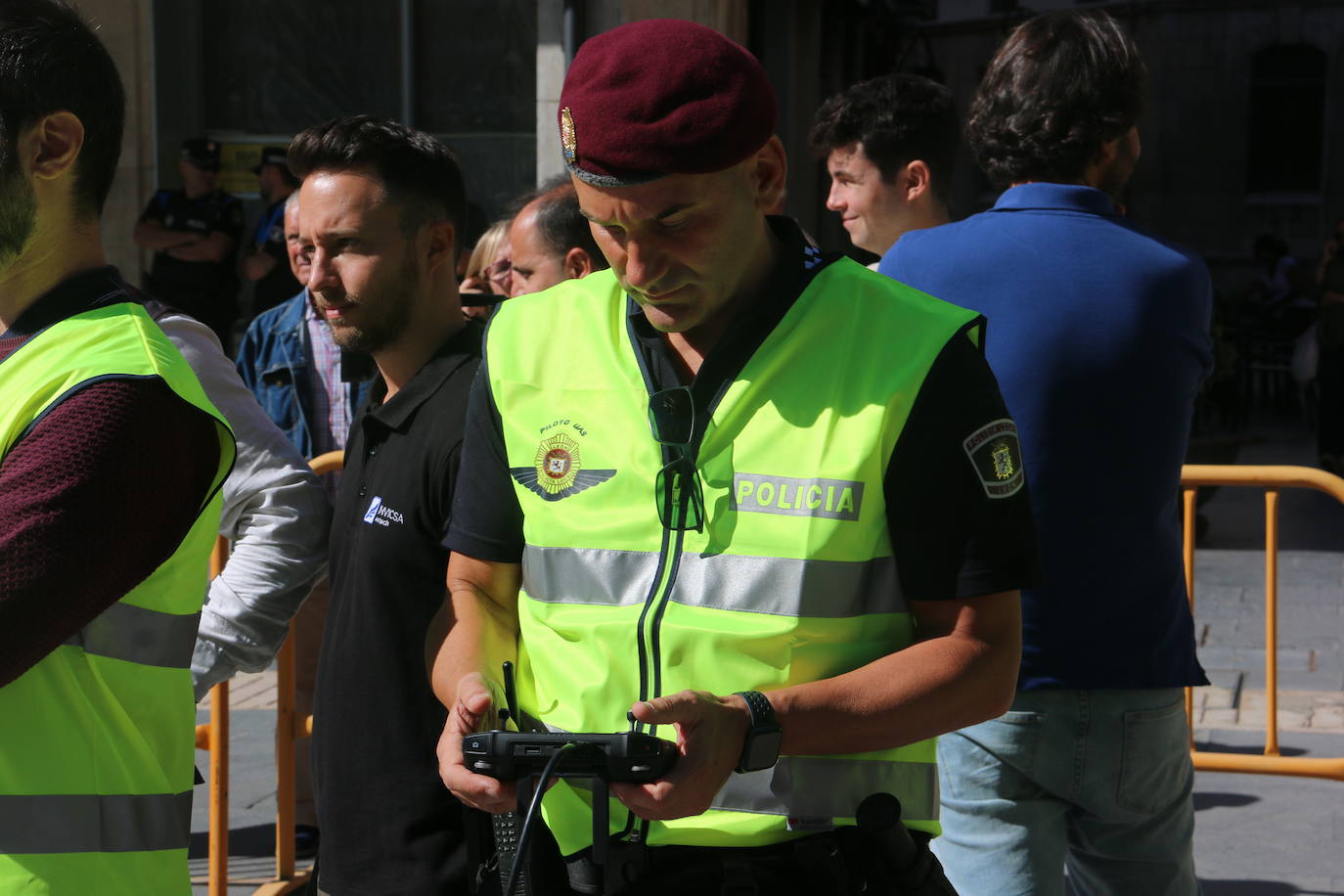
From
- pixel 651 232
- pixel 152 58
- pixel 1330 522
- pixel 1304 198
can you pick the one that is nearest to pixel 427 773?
pixel 651 232

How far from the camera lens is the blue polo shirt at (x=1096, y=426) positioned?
8.96ft

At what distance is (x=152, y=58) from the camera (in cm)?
1030

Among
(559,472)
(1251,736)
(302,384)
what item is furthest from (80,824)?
(1251,736)

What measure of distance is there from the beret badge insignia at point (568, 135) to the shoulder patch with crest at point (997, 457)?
0.58 meters

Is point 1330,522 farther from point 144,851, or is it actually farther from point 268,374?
point 144,851

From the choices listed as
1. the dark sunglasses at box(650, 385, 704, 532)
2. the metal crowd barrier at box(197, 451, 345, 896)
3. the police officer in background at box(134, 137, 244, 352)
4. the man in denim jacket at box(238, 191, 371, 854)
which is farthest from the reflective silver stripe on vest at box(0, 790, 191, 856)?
the police officer in background at box(134, 137, 244, 352)

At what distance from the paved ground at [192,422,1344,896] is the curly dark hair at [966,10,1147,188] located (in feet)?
9.69

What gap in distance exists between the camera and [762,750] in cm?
180

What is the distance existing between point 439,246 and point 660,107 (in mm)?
1431

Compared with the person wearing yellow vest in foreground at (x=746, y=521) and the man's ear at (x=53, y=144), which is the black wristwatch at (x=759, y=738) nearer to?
the person wearing yellow vest in foreground at (x=746, y=521)

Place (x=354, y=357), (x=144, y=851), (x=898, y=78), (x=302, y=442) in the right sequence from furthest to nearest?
1. (x=302, y=442)
2. (x=898, y=78)
3. (x=354, y=357)
4. (x=144, y=851)

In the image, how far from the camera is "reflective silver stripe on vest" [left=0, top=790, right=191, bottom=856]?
1.84 metres

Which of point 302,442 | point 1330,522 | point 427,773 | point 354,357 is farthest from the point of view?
point 1330,522

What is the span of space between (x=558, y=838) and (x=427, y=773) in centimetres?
81
